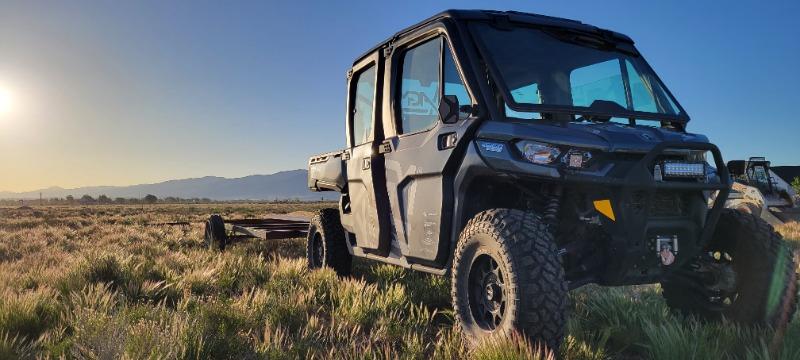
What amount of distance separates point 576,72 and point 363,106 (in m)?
2.58

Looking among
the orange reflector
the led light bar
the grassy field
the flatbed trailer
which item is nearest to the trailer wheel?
the flatbed trailer

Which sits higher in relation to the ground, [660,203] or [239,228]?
[660,203]

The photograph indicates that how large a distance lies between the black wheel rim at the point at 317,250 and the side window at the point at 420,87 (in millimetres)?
3124

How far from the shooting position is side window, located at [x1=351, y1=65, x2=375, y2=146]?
608 centimetres

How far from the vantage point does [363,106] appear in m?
6.44

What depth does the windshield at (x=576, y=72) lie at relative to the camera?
443 cm

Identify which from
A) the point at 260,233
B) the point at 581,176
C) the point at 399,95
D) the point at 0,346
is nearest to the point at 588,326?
the point at 581,176

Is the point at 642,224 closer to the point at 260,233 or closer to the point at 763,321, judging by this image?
the point at 763,321

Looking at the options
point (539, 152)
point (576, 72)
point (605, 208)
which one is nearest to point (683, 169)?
point (605, 208)

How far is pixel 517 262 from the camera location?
3289mm

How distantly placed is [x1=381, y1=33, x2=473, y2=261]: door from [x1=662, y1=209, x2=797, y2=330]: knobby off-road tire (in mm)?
2163

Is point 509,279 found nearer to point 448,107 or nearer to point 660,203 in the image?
point 448,107

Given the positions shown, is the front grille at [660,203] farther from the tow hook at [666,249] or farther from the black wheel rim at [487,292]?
the black wheel rim at [487,292]

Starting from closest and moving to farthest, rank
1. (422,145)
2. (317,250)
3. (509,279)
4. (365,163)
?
(509,279) → (422,145) → (365,163) → (317,250)
